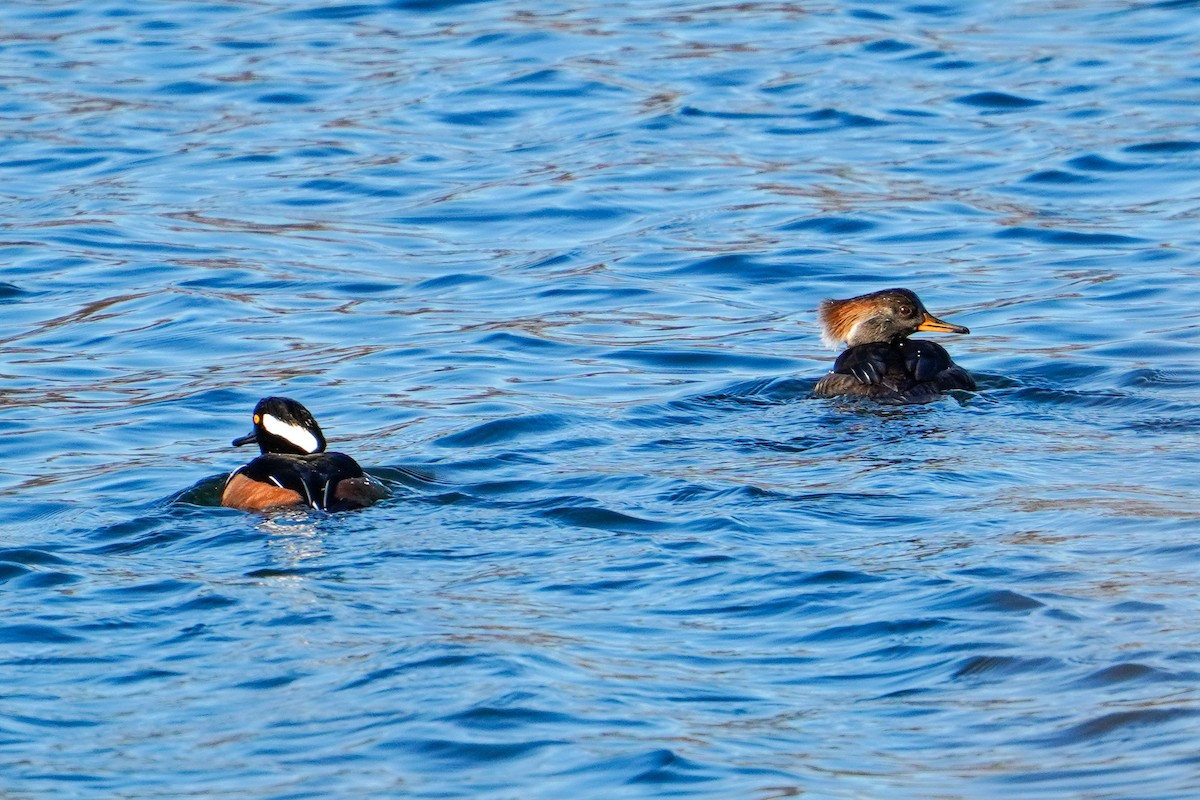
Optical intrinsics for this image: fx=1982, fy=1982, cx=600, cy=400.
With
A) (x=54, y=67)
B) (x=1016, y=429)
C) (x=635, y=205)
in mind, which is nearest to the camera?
(x=1016, y=429)

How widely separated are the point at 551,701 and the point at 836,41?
Result: 48.1 ft

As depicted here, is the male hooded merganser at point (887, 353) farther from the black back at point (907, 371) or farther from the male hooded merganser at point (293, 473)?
the male hooded merganser at point (293, 473)

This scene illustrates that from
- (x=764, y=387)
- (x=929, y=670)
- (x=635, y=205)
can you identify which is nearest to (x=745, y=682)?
(x=929, y=670)

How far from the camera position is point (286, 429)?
8773 millimetres

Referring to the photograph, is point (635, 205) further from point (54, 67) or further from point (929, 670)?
point (929, 670)

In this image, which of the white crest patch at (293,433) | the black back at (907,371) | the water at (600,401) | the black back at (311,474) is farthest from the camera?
the black back at (907,371)

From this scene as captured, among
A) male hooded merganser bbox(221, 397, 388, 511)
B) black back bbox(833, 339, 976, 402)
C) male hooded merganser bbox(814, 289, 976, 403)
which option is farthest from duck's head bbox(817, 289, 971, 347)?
male hooded merganser bbox(221, 397, 388, 511)

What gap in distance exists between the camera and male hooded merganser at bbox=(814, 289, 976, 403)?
10039 millimetres

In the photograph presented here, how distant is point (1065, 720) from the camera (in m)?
5.91

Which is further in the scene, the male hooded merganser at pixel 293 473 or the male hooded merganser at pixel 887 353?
the male hooded merganser at pixel 887 353

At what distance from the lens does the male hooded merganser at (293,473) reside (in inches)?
327

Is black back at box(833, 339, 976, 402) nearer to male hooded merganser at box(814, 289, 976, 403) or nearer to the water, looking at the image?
male hooded merganser at box(814, 289, 976, 403)

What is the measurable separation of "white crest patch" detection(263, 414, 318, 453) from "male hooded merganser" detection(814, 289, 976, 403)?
2874mm

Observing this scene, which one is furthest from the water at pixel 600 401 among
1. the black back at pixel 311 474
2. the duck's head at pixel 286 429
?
the duck's head at pixel 286 429
